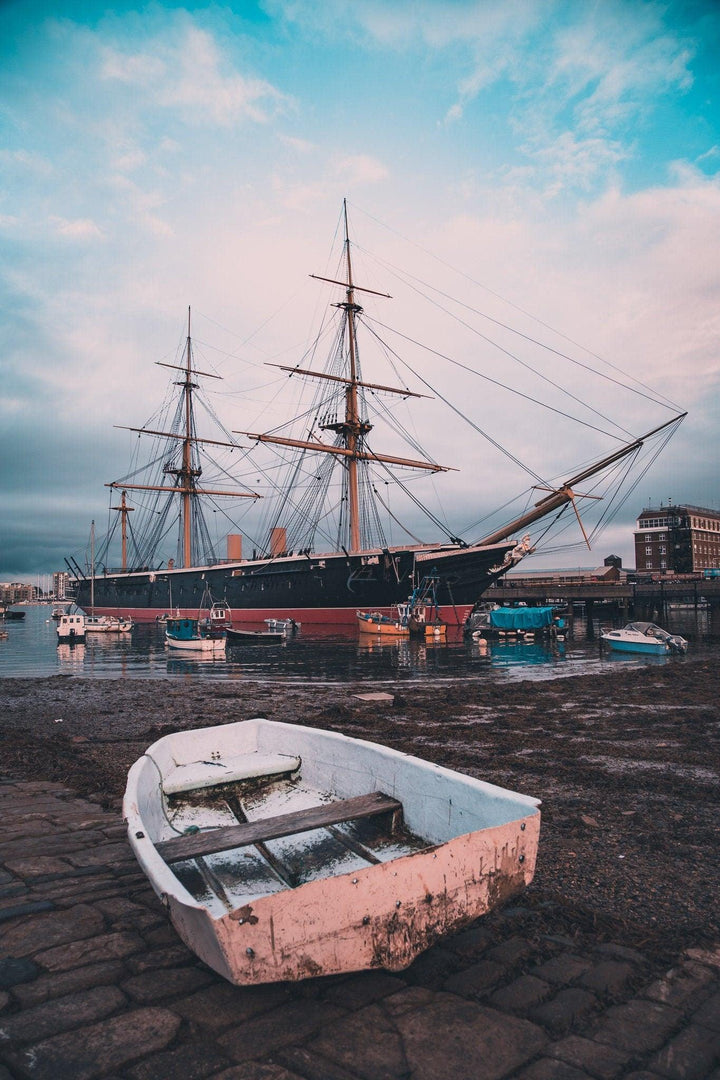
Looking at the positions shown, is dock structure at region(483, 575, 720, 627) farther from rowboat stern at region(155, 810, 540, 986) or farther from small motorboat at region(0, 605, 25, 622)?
small motorboat at region(0, 605, 25, 622)

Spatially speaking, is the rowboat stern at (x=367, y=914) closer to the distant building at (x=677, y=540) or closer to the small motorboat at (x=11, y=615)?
the distant building at (x=677, y=540)

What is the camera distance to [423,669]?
24812 mm

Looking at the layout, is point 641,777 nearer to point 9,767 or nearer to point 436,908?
point 436,908

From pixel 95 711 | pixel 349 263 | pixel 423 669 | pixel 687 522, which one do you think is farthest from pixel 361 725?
pixel 687 522

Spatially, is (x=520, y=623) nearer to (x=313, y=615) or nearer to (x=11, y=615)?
(x=313, y=615)

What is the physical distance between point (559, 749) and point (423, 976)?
7069 millimetres

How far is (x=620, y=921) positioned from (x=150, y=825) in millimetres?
3382

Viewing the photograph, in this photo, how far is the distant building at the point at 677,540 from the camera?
107188 millimetres

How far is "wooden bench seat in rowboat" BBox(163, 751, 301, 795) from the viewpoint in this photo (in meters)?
5.76

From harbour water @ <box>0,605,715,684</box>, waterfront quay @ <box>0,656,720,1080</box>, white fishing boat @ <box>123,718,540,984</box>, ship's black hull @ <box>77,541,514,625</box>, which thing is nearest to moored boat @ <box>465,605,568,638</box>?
harbour water @ <box>0,605,715,684</box>

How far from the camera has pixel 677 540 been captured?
109 metres

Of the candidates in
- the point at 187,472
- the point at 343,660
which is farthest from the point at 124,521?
the point at 343,660

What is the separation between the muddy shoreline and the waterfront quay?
0.04 meters

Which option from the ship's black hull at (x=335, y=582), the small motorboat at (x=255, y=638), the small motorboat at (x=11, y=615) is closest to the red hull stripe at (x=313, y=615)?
the ship's black hull at (x=335, y=582)
